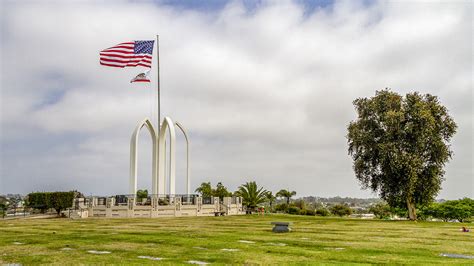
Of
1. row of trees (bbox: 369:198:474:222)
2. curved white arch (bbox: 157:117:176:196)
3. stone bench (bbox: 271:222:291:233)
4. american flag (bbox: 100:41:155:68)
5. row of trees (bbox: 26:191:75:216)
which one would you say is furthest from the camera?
row of trees (bbox: 369:198:474:222)

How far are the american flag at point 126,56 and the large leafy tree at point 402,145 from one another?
20.4 metres

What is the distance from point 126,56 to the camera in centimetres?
3853

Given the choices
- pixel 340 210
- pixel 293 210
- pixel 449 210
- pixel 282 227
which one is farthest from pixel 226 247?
pixel 340 210

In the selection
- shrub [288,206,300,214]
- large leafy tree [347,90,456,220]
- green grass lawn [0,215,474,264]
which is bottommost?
shrub [288,206,300,214]

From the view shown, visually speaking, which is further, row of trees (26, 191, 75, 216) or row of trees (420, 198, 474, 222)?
row of trees (420, 198, 474, 222)

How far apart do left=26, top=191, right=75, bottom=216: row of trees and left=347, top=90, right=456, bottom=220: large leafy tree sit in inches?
1098

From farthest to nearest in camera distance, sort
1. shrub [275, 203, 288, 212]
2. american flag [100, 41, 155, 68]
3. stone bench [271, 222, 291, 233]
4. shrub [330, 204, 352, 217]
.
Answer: shrub [330, 204, 352, 217] → shrub [275, 203, 288, 212] → american flag [100, 41, 155, 68] → stone bench [271, 222, 291, 233]

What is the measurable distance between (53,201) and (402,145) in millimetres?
33742

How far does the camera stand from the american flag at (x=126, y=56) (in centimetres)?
3772

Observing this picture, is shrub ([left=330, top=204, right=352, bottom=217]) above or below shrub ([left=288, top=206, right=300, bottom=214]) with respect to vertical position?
below

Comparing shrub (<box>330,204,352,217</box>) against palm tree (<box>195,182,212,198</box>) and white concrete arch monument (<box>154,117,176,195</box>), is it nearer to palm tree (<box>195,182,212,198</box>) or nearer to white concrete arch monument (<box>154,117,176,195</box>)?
palm tree (<box>195,182,212,198</box>)

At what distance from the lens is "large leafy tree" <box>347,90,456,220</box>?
37.9 meters

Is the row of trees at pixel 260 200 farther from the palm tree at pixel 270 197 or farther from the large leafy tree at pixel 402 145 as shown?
the large leafy tree at pixel 402 145

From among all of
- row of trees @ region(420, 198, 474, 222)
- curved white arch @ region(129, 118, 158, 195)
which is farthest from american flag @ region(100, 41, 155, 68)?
row of trees @ region(420, 198, 474, 222)
